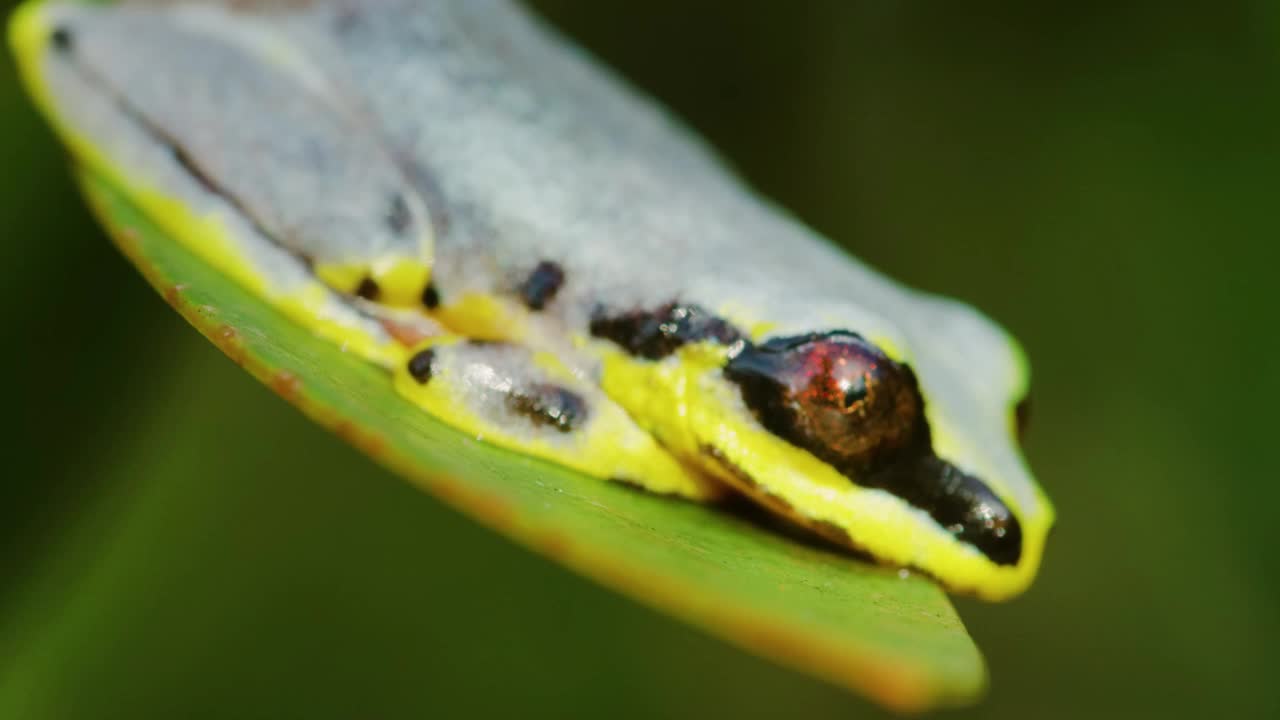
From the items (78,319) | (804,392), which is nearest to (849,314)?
(804,392)

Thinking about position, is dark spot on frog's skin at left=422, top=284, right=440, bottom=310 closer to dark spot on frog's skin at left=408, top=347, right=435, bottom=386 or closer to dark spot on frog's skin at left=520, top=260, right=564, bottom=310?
dark spot on frog's skin at left=520, top=260, right=564, bottom=310

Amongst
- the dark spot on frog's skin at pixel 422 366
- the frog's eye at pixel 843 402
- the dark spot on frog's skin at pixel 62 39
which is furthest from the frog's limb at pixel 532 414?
the dark spot on frog's skin at pixel 62 39

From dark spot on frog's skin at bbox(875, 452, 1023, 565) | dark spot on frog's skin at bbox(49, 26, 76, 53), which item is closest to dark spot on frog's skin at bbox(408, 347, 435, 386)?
dark spot on frog's skin at bbox(875, 452, 1023, 565)

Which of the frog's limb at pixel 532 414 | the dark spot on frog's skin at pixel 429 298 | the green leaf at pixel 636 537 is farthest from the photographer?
the dark spot on frog's skin at pixel 429 298

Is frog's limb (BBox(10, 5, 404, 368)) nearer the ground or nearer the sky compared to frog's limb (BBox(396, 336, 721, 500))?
nearer the ground

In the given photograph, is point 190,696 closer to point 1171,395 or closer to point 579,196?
point 579,196

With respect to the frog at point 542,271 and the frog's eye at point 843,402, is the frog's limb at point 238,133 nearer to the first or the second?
the frog at point 542,271
